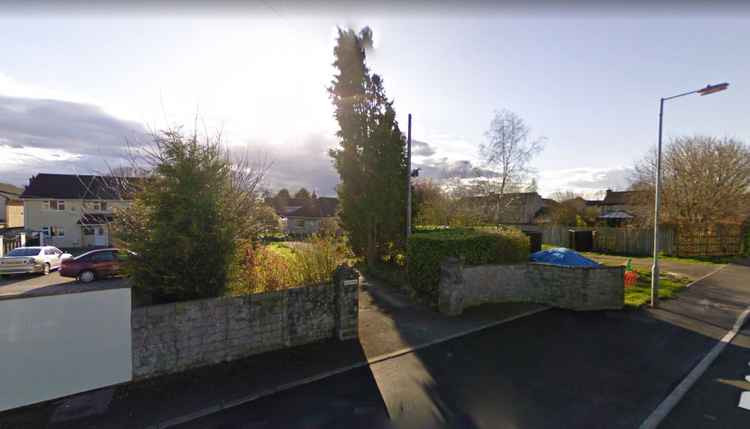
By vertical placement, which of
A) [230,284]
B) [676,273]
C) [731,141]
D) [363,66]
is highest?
[363,66]

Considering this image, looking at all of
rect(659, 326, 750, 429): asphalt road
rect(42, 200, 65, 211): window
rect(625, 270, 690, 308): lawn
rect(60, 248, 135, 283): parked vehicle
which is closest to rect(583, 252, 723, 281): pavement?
rect(625, 270, 690, 308): lawn

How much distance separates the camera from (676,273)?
538 inches

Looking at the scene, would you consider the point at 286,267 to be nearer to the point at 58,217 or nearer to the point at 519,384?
the point at 519,384

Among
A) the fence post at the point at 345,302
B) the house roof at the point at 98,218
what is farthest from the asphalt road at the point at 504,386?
the house roof at the point at 98,218

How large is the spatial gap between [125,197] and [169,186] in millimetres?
3177

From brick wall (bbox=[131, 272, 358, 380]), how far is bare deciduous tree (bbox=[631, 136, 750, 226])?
85.1ft

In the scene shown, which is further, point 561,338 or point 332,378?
point 561,338

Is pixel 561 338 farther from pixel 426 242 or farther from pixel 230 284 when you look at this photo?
pixel 230 284

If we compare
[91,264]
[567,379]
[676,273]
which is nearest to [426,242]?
[567,379]

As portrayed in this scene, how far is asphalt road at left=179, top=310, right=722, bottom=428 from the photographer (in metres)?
3.88

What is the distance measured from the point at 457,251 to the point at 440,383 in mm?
4081

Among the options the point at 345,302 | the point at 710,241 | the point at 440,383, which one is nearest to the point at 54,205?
the point at 345,302

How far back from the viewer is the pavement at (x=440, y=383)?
387 centimetres

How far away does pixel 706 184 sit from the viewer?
1986cm
